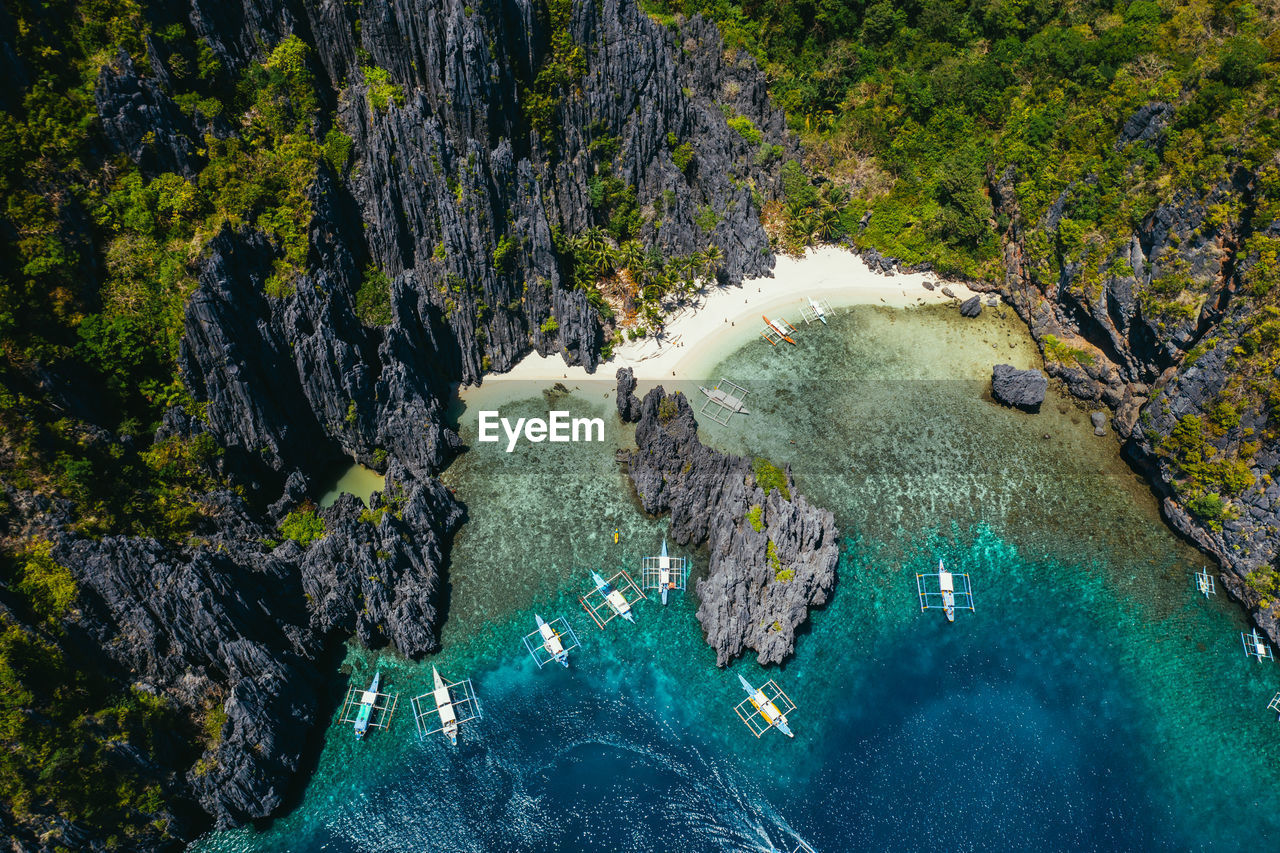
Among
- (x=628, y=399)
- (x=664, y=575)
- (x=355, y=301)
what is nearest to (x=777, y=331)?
(x=628, y=399)

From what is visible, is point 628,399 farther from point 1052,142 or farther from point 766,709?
point 1052,142

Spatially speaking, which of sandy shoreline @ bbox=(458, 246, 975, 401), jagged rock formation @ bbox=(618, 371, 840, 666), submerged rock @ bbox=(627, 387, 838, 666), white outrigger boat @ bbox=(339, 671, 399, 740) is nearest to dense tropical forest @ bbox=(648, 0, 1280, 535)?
sandy shoreline @ bbox=(458, 246, 975, 401)

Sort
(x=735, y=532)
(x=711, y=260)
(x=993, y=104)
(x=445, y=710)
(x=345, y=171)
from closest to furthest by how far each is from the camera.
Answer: (x=445, y=710), (x=735, y=532), (x=345, y=171), (x=711, y=260), (x=993, y=104)

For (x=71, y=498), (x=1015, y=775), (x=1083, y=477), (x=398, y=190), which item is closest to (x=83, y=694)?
(x=71, y=498)

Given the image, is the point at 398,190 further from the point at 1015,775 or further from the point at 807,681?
the point at 1015,775

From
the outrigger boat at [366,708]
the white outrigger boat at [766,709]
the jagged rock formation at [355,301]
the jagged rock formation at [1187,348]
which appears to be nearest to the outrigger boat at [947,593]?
the jagged rock formation at [355,301]
